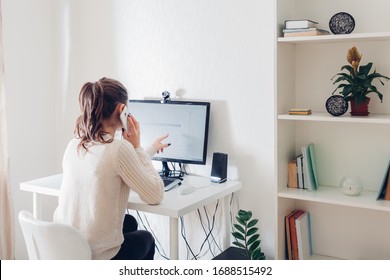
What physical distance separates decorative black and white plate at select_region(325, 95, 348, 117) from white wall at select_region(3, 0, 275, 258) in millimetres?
404

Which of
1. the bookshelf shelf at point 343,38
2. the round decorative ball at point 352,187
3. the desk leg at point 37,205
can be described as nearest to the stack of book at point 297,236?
the round decorative ball at point 352,187

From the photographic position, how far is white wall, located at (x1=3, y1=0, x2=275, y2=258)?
2.74 metres

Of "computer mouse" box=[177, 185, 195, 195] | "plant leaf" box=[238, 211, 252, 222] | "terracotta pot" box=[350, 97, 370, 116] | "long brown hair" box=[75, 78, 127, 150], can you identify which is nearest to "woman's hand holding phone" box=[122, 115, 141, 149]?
"long brown hair" box=[75, 78, 127, 150]

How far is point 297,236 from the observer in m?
2.53

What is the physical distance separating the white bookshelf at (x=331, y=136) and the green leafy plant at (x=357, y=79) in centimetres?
10

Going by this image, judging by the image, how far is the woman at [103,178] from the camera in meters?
2.12

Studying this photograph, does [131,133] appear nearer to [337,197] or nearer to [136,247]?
[136,247]

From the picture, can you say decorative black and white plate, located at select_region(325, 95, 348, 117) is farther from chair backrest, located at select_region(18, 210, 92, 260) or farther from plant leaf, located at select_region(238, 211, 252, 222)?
chair backrest, located at select_region(18, 210, 92, 260)

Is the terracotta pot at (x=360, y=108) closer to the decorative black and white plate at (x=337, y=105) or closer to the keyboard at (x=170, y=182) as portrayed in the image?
the decorative black and white plate at (x=337, y=105)

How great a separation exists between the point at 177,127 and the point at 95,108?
0.77m

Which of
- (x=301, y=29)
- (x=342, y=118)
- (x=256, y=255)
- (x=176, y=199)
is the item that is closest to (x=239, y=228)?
(x=256, y=255)

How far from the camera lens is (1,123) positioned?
309 centimetres
